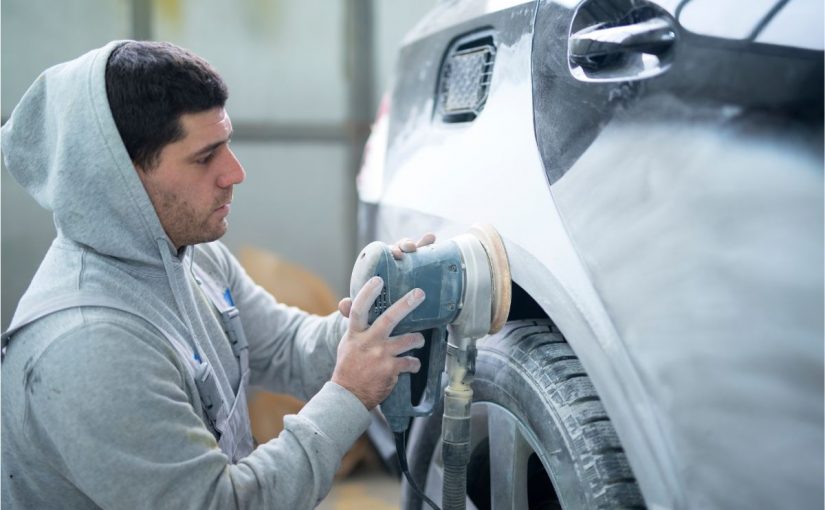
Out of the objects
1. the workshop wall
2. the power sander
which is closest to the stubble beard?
the power sander

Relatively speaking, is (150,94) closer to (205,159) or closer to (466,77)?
(205,159)

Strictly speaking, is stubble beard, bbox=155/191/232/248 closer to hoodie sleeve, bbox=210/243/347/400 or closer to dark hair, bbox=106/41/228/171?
dark hair, bbox=106/41/228/171

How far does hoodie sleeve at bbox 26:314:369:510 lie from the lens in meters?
1.21

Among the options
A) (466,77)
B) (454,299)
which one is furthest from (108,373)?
(466,77)

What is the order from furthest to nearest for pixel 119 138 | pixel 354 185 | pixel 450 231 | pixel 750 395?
pixel 354 185, pixel 450 231, pixel 119 138, pixel 750 395

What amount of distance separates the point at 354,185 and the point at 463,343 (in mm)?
3067

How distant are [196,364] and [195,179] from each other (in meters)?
0.35

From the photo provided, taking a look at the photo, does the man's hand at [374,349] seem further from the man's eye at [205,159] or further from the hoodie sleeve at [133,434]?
the man's eye at [205,159]

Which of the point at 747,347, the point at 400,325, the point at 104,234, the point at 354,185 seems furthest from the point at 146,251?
the point at 354,185

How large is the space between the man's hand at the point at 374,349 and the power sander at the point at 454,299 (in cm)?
2

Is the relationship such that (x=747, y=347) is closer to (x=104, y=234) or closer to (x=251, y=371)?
(x=104, y=234)

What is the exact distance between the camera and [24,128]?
1.44m

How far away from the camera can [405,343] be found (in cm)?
→ 139

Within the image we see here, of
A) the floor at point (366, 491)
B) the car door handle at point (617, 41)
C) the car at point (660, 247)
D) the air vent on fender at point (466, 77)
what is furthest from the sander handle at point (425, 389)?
the floor at point (366, 491)
